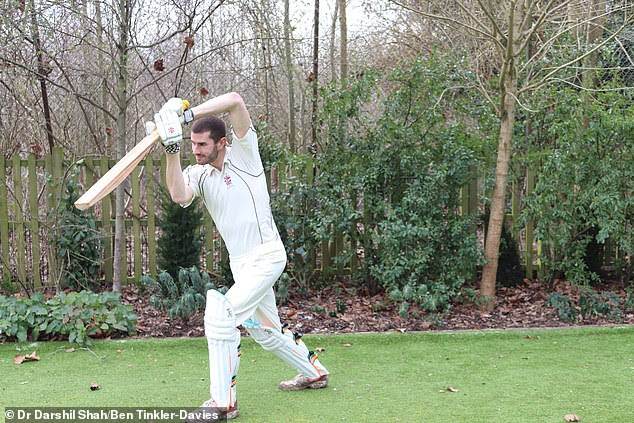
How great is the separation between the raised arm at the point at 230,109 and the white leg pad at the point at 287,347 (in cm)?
121

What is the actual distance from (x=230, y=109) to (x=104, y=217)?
4.79 meters

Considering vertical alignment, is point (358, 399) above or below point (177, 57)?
below

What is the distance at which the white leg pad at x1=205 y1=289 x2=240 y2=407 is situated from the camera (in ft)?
13.1

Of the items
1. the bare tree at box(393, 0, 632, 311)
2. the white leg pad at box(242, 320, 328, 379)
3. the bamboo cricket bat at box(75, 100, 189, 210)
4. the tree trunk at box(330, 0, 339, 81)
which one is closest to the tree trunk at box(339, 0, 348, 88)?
the tree trunk at box(330, 0, 339, 81)

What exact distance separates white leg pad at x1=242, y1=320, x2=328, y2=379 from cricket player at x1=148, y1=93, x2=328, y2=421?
2 cm

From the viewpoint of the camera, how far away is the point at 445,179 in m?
7.38

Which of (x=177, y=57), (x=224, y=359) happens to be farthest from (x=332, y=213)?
(x=177, y=57)

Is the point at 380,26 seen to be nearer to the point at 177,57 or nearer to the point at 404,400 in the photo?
the point at 177,57

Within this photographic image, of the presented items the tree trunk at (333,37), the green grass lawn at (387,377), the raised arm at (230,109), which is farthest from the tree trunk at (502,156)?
the tree trunk at (333,37)

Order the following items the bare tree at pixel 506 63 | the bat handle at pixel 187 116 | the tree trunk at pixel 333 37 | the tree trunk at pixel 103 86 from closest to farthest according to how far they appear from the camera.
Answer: the bat handle at pixel 187 116 → the bare tree at pixel 506 63 → the tree trunk at pixel 103 86 → the tree trunk at pixel 333 37

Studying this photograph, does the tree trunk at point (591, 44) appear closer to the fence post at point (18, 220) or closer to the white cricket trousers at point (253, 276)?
the white cricket trousers at point (253, 276)

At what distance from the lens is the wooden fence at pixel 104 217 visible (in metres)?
8.00

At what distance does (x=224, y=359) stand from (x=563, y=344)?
3231 millimetres

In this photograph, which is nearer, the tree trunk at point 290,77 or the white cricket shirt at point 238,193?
the white cricket shirt at point 238,193
